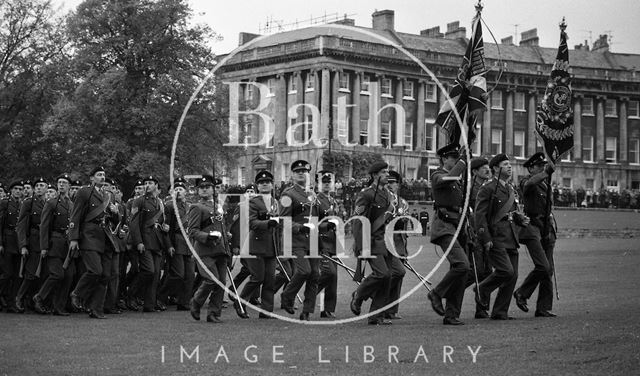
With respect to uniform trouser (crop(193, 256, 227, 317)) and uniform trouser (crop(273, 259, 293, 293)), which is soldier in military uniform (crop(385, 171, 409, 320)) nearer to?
uniform trouser (crop(273, 259, 293, 293))

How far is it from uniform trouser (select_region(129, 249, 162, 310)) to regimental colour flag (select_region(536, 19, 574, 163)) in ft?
23.8

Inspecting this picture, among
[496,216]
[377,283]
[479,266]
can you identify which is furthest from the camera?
[479,266]

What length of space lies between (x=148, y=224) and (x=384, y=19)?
71.9m

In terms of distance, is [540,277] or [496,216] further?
[540,277]

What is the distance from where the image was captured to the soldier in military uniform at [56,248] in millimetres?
19969

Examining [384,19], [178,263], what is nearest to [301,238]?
[178,263]

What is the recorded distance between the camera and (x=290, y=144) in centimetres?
7700

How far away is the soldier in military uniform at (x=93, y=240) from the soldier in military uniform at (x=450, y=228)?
5.68 meters

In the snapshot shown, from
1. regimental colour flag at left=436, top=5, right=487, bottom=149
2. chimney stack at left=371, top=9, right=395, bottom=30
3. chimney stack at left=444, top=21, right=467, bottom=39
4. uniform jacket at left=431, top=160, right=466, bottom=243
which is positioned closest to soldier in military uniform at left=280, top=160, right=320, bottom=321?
uniform jacket at left=431, top=160, right=466, bottom=243

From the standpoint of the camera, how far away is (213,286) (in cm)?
1775

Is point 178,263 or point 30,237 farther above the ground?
point 30,237

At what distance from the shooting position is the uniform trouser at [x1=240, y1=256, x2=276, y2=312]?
18281 millimetres

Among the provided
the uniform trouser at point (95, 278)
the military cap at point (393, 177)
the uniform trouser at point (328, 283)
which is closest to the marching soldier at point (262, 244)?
the uniform trouser at point (328, 283)

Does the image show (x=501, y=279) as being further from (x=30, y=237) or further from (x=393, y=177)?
(x=30, y=237)
